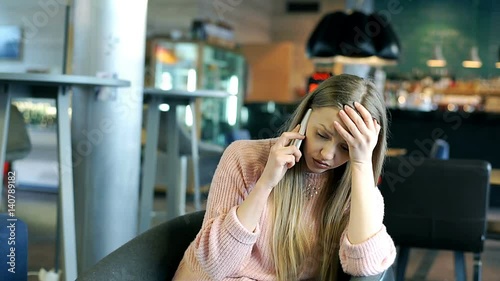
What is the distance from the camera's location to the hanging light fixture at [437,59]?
9.46m

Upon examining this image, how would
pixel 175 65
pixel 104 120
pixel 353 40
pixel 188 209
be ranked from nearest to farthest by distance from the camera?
pixel 104 120 < pixel 353 40 < pixel 188 209 < pixel 175 65

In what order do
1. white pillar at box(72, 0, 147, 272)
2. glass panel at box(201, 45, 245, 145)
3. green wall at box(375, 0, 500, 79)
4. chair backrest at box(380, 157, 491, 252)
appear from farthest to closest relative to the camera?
green wall at box(375, 0, 500, 79) < glass panel at box(201, 45, 245, 145) < chair backrest at box(380, 157, 491, 252) < white pillar at box(72, 0, 147, 272)

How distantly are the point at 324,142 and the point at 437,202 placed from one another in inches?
61.3

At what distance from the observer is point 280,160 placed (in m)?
1.41

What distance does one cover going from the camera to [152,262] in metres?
1.54

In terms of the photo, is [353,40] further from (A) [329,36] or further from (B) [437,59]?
(B) [437,59]

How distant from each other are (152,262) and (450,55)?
9617mm

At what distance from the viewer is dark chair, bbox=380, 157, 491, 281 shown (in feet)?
9.10

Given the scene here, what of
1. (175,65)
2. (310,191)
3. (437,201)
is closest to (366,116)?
(310,191)

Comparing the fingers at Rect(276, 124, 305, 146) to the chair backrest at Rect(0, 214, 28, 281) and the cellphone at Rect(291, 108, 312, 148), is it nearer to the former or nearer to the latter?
the cellphone at Rect(291, 108, 312, 148)

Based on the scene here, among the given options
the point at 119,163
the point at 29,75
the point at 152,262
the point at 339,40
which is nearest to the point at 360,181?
the point at 152,262

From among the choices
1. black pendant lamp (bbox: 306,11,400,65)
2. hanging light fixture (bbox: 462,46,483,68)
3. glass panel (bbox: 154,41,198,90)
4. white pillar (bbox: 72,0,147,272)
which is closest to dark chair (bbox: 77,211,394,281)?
white pillar (bbox: 72,0,147,272)

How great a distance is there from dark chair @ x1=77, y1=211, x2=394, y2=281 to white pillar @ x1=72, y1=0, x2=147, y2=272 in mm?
1009

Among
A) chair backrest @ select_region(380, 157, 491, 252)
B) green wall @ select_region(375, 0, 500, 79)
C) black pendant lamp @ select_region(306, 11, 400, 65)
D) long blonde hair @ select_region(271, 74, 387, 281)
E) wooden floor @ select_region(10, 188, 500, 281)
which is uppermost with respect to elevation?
green wall @ select_region(375, 0, 500, 79)
